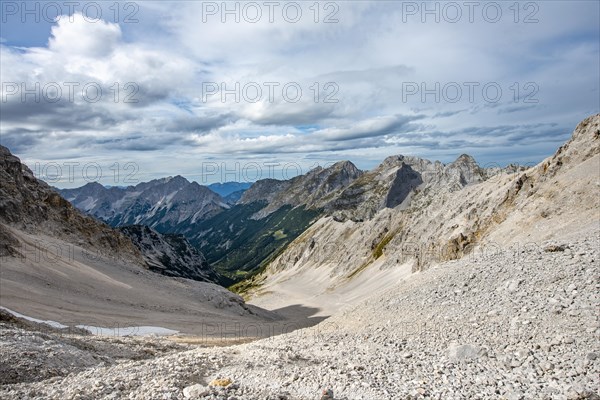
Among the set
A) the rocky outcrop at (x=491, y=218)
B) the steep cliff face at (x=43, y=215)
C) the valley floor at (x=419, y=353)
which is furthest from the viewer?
the steep cliff face at (x=43, y=215)

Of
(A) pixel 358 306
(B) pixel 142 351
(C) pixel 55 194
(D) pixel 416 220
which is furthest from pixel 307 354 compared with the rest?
(D) pixel 416 220

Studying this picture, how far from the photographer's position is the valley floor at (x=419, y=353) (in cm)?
1283

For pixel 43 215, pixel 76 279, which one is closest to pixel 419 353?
pixel 76 279

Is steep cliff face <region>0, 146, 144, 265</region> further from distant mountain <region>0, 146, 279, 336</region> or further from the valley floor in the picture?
the valley floor

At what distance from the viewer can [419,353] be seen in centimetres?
1645

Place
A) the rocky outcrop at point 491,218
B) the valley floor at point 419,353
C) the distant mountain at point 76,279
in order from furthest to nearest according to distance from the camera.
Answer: the rocky outcrop at point 491,218 < the distant mountain at point 76,279 < the valley floor at point 419,353

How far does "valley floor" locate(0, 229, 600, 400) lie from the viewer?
12.8 m

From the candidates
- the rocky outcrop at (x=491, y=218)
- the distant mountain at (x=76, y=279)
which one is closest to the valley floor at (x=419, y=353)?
the rocky outcrop at (x=491, y=218)

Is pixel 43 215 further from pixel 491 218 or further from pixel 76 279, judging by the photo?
pixel 491 218

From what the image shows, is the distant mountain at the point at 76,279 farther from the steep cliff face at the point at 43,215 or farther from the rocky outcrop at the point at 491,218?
the rocky outcrop at the point at 491,218

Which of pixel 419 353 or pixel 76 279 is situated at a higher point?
pixel 419 353

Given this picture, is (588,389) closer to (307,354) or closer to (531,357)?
(531,357)

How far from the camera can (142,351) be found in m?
25.4

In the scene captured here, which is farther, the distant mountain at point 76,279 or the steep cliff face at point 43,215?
the steep cliff face at point 43,215
